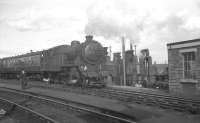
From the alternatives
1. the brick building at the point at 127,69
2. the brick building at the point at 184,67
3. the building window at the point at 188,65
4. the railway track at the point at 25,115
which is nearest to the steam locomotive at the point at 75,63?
the brick building at the point at 184,67

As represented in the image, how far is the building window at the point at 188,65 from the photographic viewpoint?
1395 cm

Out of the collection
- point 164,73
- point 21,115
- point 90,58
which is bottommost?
point 21,115

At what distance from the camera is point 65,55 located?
18.1m

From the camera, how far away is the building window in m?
13.9

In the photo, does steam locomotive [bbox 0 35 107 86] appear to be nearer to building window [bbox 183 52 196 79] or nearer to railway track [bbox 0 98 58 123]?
building window [bbox 183 52 196 79]

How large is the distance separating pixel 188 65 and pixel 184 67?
1.10 ft

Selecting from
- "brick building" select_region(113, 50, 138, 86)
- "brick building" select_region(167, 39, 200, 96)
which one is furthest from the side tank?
"brick building" select_region(113, 50, 138, 86)

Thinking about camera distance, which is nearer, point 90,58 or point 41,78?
point 90,58

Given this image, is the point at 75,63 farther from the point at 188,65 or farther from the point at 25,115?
the point at 188,65

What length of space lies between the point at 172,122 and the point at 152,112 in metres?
1.43

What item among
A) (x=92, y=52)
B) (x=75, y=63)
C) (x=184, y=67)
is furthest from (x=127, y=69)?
(x=184, y=67)

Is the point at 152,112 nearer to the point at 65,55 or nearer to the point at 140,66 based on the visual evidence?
the point at 65,55

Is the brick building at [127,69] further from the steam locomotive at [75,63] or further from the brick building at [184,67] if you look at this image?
the brick building at [184,67]

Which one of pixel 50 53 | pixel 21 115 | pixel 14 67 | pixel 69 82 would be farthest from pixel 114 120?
pixel 14 67
